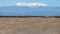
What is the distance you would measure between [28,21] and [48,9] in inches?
16.1

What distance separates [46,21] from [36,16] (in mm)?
195

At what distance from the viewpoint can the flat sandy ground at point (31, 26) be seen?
1.27 metres

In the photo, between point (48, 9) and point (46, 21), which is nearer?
point (46, 21)

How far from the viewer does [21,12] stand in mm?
1907

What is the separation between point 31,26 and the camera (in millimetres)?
1435

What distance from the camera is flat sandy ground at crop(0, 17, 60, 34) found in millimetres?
1270

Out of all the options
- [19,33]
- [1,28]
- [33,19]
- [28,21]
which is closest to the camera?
[19,33]

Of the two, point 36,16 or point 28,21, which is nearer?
point 28,21

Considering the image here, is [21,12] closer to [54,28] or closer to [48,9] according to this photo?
[48,9]

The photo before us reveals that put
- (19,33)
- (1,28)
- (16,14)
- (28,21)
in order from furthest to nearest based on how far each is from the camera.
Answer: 1. (16,14)
2. (28,21)
3. (1,28)
4. (19,33)

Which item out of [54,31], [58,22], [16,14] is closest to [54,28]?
[54,31]

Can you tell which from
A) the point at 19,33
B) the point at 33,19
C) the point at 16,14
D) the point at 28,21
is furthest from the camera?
the point at 16,14

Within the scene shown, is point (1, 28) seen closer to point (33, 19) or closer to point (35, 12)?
point (33, 19)

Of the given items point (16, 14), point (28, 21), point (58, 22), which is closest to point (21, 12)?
point (16, 14)
